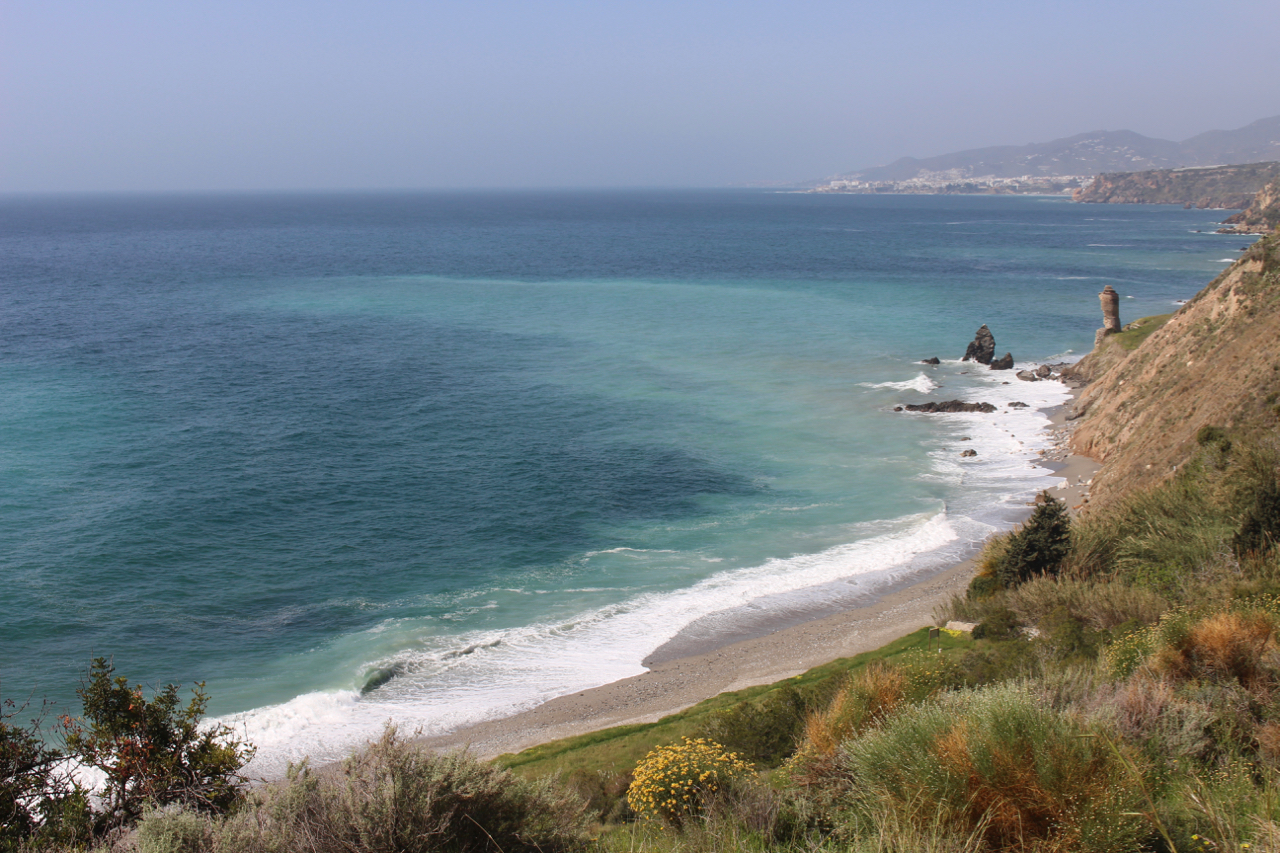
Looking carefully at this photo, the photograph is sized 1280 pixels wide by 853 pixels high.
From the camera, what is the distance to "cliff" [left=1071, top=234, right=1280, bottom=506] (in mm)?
25922

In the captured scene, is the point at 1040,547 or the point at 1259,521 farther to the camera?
the point at 1040,547

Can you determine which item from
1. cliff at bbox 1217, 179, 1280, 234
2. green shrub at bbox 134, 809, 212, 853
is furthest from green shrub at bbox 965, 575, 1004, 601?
cliff at bbox 1217, 179, 1280, 234

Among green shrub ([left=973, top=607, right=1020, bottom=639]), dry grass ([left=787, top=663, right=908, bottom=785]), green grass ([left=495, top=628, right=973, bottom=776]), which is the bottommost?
green grass ([left=495, top=628, right=973, bottom=776])

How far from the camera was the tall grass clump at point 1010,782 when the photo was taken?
6.06 meters

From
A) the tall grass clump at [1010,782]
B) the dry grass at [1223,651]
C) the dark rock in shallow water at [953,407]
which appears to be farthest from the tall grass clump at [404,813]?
the dark rock in shallow water at [953,407]

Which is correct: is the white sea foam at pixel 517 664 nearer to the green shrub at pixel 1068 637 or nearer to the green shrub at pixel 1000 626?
the green shrub at pixel 1000 626

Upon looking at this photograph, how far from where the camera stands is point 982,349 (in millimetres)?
58781

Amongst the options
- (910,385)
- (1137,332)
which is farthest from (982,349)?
(1137,332)

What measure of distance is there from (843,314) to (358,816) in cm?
7466

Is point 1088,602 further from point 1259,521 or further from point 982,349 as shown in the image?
point 982,349

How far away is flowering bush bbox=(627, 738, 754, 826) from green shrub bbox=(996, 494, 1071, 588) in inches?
507

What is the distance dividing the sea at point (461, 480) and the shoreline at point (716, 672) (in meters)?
0.71

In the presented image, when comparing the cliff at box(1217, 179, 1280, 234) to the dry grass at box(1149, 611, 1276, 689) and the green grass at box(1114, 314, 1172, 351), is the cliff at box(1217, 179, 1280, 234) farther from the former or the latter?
the dry grass at box(1149, 611, 1276, 689)

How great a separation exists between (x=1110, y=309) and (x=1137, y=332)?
2278mm
